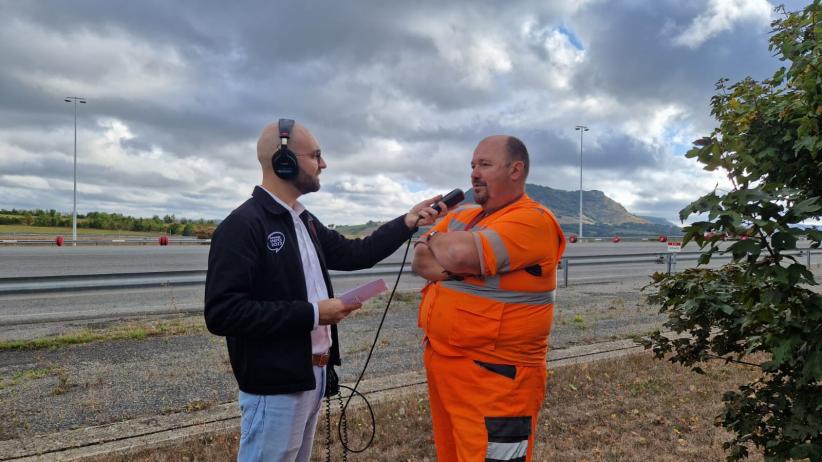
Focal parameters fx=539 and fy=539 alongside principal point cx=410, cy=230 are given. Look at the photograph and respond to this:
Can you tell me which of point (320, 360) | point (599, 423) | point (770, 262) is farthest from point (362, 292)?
point (599, 423)

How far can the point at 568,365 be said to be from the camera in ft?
19.4

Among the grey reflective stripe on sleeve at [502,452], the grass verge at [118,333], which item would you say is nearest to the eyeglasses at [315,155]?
the grey reflective stripe on sleeve at [502,452]

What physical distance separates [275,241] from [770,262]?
6.72ft

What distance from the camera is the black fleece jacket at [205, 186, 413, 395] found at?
2180 millimetres

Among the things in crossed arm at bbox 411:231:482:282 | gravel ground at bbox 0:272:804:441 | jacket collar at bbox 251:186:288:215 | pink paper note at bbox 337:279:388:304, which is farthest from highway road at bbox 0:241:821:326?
crossed arm at bbox 411:231:482:282

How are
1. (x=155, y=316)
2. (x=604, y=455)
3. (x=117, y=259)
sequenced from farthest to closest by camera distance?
1. (x=117, y=259)
2. (x=155, y=316)
3. (x=604, y=455)

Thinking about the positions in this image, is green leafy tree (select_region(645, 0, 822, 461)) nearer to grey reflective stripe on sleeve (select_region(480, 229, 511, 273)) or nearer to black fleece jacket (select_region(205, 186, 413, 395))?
grey reflective stripe on sleeve (select_region(480, 229, 511, 273))

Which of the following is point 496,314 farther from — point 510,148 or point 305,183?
point 305,183

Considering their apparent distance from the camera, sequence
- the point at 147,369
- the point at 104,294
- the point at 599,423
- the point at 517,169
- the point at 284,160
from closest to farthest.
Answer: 1. the point at 284,160
2. the point at 517,169
3. the point at 599,423
4. the point at 147,369
5. the point at 104,294

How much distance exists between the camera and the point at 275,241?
93.4 inches

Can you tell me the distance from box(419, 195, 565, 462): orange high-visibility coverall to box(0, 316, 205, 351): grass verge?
5.87 meters

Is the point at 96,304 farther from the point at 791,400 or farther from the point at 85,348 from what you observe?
the point at 791,400

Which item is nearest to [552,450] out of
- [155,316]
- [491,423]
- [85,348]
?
[491,423]

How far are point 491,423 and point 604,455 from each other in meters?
1.89
